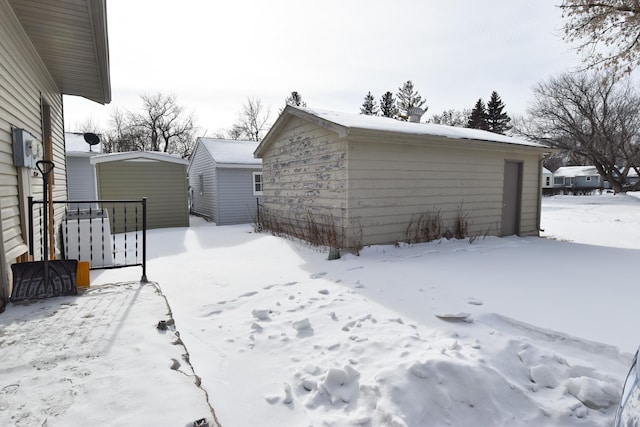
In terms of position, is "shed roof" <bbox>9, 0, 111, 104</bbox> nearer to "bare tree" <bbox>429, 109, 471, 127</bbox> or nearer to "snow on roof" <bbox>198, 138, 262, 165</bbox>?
"snow on roof" <bbox>198, 138, 262, 165</bbox>

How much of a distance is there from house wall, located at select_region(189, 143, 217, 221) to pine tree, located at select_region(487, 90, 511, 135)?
3489 cm

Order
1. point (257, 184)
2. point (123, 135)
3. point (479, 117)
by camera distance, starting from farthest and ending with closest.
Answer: point (479, 117) < point (123, 135) < point (257, 184)

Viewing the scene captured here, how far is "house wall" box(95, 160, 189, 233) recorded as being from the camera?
11133 millimetres

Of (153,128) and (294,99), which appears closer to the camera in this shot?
(153,128)

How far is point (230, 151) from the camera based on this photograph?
47.0 ft

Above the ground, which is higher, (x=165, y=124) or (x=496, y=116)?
(x=496, y=116)

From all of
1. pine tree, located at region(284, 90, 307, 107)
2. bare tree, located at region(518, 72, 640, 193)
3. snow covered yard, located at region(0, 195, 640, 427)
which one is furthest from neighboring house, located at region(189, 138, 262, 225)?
bare tree, located at region(518, 72, 640, 193)

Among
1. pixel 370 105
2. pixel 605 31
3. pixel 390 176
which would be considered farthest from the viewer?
pixel 370 105

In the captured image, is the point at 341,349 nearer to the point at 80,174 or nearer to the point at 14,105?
the point at 14,105

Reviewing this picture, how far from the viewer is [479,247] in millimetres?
→ 7539

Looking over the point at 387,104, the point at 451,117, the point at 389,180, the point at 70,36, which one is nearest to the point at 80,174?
the point at 70,36

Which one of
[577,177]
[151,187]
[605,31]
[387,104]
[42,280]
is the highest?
[387,104]

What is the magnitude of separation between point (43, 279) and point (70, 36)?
10.4 ft

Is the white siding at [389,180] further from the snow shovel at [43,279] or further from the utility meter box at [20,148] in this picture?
the utility meter box at [20,148]
